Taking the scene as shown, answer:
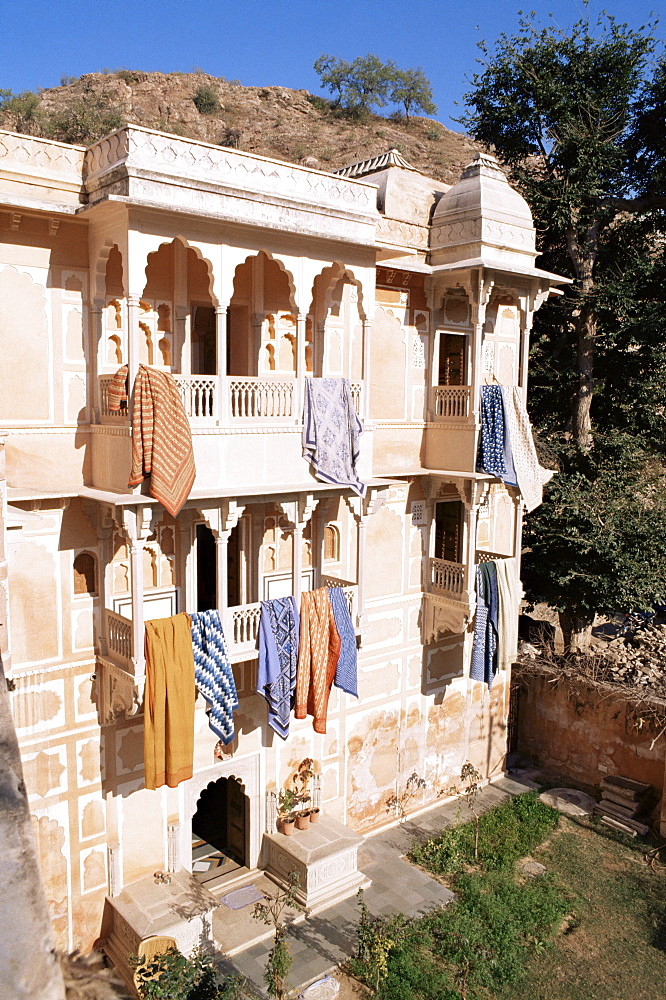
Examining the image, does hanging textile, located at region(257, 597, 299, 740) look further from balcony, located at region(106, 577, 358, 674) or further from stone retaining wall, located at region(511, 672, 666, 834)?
stone retaining wall, located at region(511, 672, 666, 834)

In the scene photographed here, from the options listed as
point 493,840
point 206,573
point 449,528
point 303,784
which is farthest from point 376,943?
point 449,528

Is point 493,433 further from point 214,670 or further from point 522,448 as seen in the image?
point 214,670

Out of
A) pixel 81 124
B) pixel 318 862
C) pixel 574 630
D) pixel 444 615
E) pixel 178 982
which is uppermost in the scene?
pixel 81 124

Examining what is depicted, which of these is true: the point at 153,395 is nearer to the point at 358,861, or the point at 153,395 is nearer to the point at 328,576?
the point at 328,576

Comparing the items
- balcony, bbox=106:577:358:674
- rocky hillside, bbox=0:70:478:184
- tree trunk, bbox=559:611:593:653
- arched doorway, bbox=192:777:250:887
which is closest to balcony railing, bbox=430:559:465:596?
balcony, bbox=106:577:358:674

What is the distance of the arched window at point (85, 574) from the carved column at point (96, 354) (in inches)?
63.7

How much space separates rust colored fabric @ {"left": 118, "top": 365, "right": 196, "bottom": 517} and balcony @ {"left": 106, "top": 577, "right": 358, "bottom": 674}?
159 cm

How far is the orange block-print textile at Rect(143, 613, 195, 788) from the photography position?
8.84 meters

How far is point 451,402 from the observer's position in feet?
40.5

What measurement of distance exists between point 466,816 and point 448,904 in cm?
254

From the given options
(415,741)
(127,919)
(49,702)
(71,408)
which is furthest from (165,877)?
(71,408)

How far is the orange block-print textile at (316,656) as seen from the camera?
10484mm

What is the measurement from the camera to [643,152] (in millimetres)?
16656

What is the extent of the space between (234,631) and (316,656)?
136 centimetres
